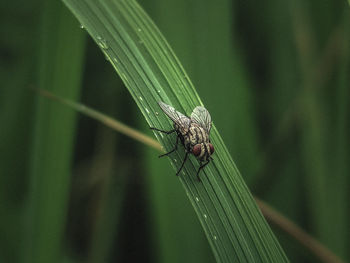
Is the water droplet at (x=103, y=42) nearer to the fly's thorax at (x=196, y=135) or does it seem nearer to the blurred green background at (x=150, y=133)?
the blurred green background at (x=150, y=133)

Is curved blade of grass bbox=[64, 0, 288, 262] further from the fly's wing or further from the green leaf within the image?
the green leaf

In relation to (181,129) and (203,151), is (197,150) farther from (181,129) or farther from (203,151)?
(181,129)

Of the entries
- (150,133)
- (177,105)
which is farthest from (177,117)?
(150,133)

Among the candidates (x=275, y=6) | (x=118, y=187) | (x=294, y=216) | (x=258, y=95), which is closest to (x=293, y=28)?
(x=275, y=6)

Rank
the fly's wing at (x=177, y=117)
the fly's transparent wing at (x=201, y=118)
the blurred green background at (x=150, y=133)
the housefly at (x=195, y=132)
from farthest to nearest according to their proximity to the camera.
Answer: the blurred green background at (x=150, y=133) < the fly's transparent wing at (x=201, y=118) < the housefly at (x=195, y=132) < the fly's wing at (x=177, y=117)

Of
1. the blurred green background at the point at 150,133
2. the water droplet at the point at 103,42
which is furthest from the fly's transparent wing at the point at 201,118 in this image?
the water droplet at the point at 103,42

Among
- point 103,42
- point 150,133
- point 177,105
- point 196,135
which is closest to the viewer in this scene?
point 103,42

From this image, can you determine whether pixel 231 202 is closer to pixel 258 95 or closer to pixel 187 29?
pixel 187 29
